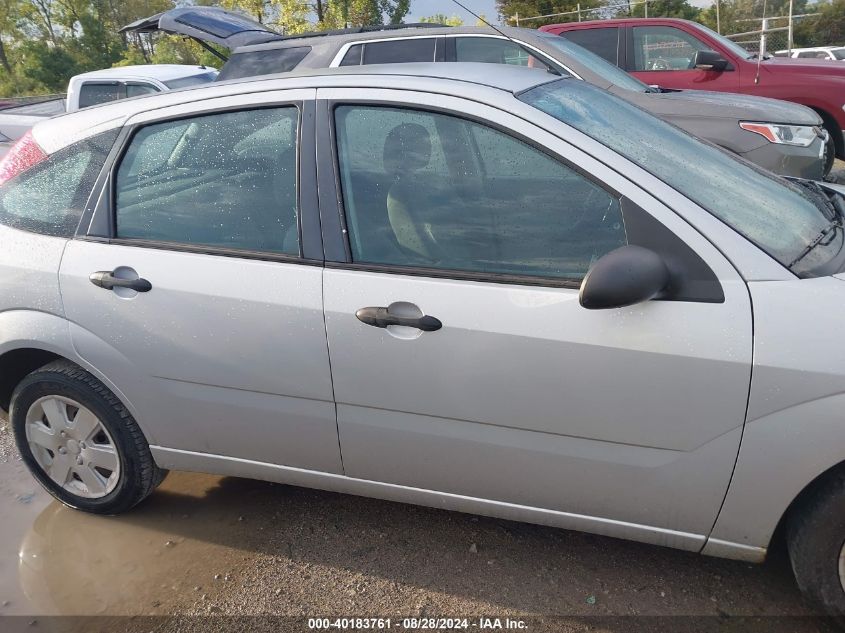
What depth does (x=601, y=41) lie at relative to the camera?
8.13 metres

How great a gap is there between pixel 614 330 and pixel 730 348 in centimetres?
32

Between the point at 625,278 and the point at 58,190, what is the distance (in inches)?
89.9

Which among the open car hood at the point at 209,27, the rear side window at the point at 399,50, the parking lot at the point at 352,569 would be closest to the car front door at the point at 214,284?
the parking lot at the point at 352,569

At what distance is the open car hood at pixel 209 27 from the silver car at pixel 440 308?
14.7ft

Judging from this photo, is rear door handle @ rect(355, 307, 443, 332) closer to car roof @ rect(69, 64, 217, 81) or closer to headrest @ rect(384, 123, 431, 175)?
headrest @ rect(384, 123, 431, 175)

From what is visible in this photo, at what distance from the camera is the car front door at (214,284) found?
2531 mm

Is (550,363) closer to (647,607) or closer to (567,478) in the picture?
(567,478)

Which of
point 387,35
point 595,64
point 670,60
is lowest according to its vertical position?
point 670,60

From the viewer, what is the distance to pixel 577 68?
19.3 feet

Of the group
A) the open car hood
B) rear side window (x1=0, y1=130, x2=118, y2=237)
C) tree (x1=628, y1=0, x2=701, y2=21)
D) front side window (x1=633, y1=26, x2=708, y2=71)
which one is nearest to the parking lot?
rear side window (x1=0, y1=130, x2=118, y2=237)

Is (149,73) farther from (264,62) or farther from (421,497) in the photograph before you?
Result: (421,497)

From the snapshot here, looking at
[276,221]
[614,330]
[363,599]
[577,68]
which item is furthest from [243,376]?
[577,68]

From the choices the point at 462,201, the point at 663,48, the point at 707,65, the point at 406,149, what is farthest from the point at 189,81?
the point at 462,201

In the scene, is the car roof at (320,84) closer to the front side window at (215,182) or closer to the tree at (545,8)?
the front side window at (215,182)
